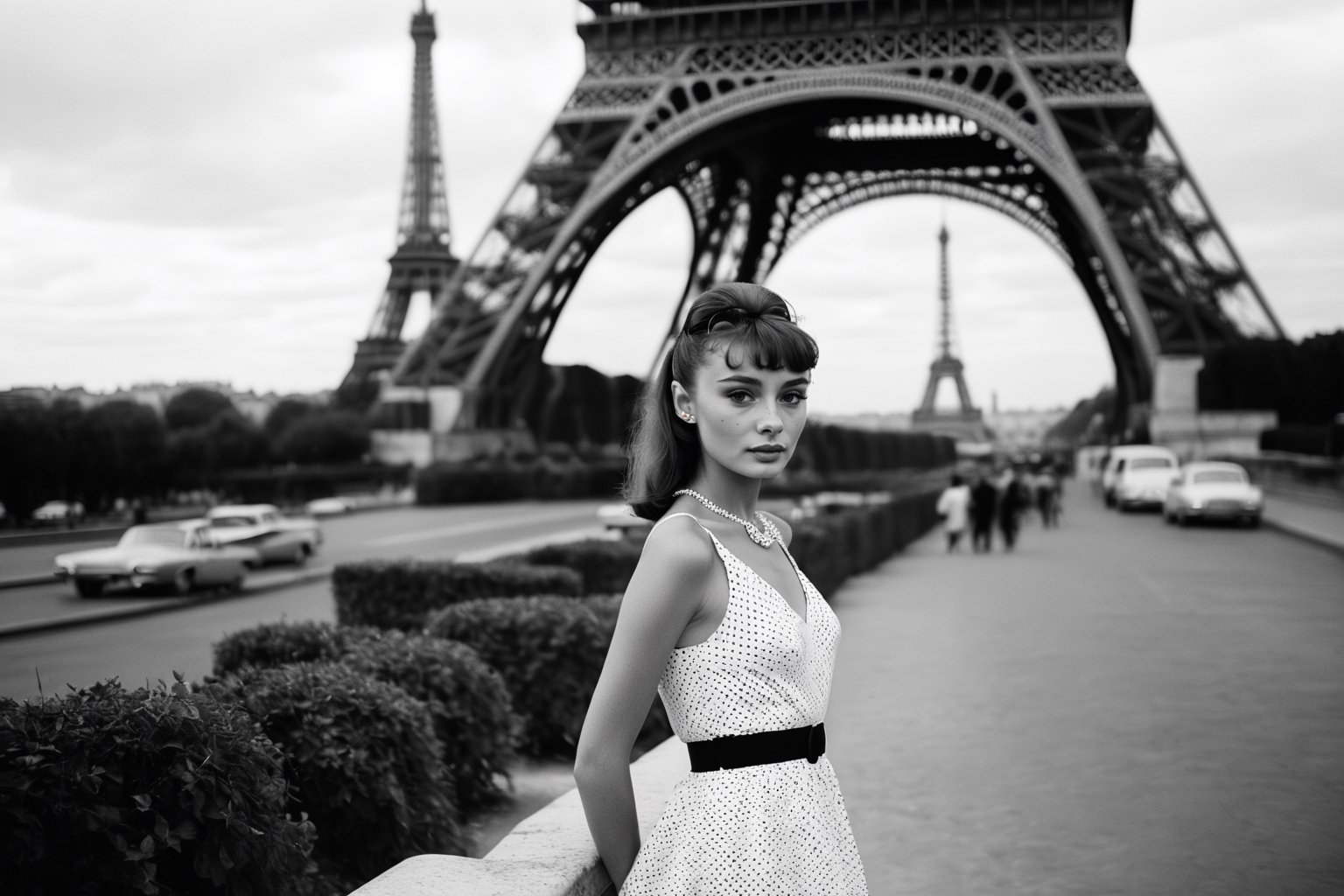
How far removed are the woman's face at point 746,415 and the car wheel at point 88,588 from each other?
15.1 metres

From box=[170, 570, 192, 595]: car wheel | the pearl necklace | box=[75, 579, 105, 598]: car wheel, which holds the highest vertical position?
the pearl necklace

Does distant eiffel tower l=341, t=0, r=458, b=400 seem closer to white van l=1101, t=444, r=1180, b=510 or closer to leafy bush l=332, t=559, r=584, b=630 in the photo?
white van l=1101, t=444, r=1180, b=510

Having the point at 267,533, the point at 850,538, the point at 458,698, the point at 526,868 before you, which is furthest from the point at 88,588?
the point at 526,868

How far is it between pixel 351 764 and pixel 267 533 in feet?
65.4

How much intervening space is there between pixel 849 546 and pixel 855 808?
41.2ft

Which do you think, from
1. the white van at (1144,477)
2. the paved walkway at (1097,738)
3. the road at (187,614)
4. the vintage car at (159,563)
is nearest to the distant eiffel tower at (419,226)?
the road at (187,614)

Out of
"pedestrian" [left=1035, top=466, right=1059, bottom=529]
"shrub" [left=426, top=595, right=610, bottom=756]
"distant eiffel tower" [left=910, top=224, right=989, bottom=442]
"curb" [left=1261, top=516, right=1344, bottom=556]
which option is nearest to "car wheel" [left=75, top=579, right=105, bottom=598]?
"shrub" [left=426, top=595, right=610, bottom=756]

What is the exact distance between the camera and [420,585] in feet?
37.7

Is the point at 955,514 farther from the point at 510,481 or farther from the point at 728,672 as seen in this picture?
the point at 728,672

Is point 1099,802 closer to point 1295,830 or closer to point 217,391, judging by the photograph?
point 1295,830

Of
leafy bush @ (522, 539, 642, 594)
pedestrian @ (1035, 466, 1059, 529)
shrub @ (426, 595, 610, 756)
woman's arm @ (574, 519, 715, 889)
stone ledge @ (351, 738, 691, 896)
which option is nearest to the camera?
woman's arm @ (574, 519, 715, 889)

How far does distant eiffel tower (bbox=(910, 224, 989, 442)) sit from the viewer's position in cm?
12125

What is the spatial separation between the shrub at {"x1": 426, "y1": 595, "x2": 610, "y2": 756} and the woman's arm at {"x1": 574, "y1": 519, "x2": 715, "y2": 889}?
17.3ft

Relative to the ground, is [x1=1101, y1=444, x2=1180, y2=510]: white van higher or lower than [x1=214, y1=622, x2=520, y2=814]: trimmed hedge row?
lower
